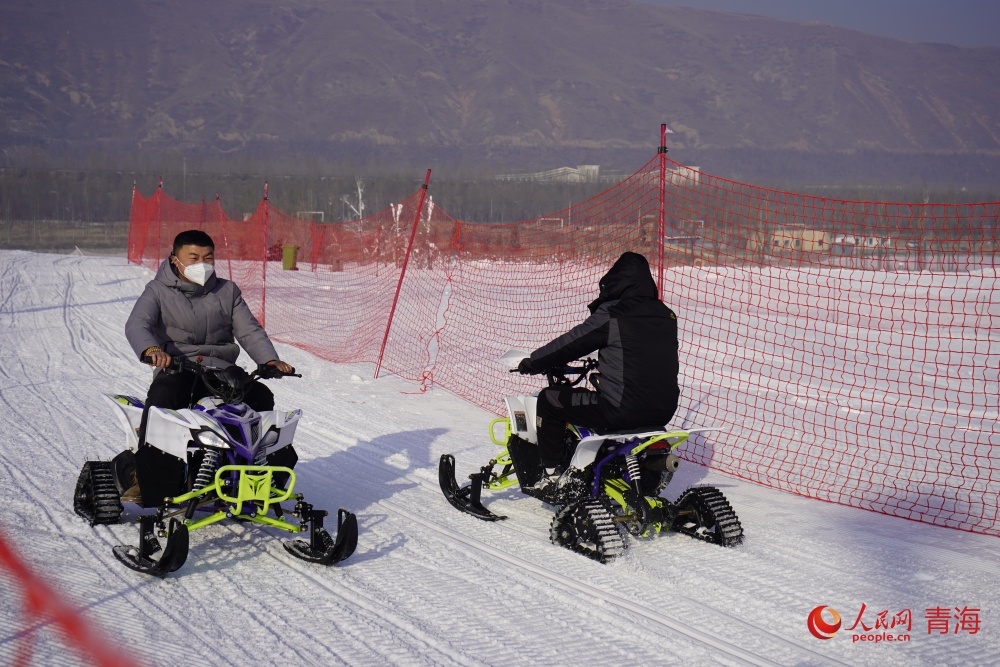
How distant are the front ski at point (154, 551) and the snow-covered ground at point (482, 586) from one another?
6 centimetres

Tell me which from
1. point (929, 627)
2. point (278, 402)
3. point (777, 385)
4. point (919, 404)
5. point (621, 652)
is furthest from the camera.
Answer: point (777, 385)

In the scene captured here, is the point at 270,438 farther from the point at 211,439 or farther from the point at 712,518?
the point at 712,518

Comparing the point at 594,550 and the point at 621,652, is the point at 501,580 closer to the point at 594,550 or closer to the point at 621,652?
the point at 594,550

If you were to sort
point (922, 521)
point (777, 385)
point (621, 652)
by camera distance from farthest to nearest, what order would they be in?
point (777, 385) < point (922, 521) < point (621, 652)

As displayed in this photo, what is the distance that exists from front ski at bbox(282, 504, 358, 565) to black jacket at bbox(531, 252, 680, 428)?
1660mm

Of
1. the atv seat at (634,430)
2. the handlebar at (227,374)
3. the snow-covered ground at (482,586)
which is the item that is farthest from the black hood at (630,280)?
the handlebar at (227,374)

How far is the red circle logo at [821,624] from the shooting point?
4.64 meters

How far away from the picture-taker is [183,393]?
5.80 meters

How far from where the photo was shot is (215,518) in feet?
17.6

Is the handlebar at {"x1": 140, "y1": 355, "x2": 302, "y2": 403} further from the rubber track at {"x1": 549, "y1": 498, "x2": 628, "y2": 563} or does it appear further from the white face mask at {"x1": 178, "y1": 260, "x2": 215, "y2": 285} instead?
the rubber track at {"x1": 549, "y1": 498, "x2": 628, "y2": 563}

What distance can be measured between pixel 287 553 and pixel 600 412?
6.60 ft

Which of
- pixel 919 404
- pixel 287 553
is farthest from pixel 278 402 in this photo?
pixel 919 404

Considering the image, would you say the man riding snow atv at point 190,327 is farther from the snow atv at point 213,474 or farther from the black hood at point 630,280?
the black hood at point 630,280

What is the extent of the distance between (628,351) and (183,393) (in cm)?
265
